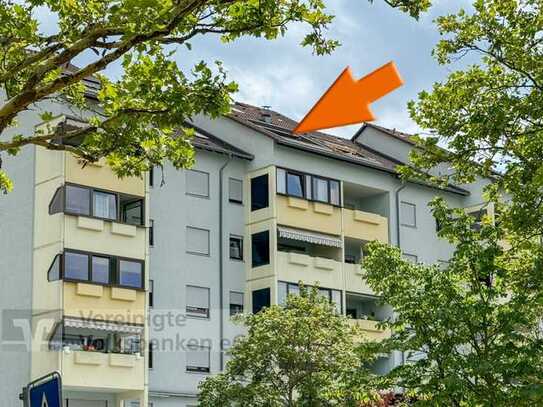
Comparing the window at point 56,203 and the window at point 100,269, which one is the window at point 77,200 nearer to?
the window at point 56,203

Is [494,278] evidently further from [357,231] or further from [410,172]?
[357,231]

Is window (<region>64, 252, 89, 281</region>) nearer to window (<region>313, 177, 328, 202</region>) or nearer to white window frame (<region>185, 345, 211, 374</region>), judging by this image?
white window frame (<region>185, 345, 211, 374</region>)

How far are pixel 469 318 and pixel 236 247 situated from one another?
25.1 m

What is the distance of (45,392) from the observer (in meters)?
9.85

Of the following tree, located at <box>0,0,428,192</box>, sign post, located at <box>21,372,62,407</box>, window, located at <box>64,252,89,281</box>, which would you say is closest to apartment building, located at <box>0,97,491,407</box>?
window, located at <box>64,252,89,281</box>

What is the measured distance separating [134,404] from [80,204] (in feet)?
23.6

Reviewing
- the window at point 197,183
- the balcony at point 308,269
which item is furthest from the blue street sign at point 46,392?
the balcony at point 308,269

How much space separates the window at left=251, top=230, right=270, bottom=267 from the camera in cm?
4819

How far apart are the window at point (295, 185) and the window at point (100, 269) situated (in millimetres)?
9712

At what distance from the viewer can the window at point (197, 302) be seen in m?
46.1

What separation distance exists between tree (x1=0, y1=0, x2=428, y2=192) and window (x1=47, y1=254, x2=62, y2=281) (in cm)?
2722

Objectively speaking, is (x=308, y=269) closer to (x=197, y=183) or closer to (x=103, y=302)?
(x=197, y=183)

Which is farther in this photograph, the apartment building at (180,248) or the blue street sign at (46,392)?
the apartment building at (180,248)

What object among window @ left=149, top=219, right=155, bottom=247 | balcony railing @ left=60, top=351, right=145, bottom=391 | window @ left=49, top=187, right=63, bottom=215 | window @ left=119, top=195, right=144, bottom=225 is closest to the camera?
balcony railing @ left=60, top=351, right=145, bottom=391
